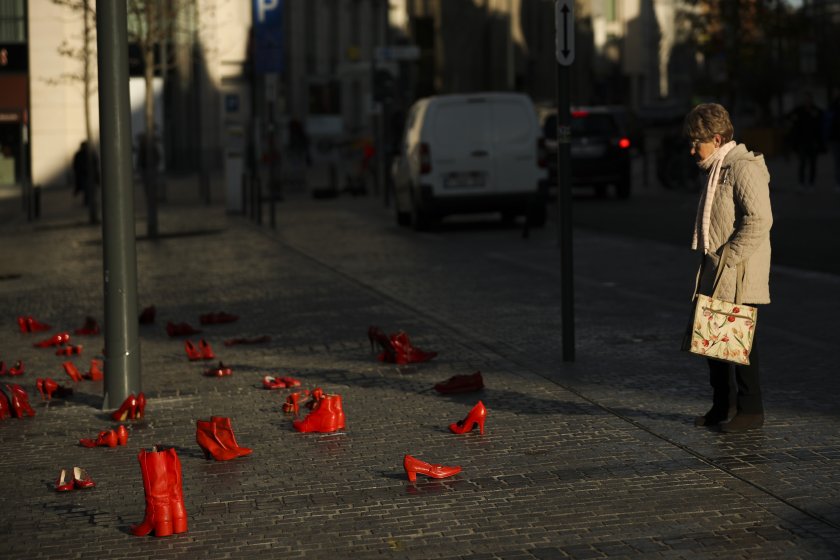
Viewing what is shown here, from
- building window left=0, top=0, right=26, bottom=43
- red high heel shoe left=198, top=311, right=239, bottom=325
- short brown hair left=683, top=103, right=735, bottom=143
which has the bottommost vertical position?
red high heel shoe left=198, top=311, right=239, bottom=325

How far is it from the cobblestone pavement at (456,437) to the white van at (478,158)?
7826mm

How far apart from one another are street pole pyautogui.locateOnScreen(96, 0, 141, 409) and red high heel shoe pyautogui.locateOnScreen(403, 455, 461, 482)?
8.24 ft

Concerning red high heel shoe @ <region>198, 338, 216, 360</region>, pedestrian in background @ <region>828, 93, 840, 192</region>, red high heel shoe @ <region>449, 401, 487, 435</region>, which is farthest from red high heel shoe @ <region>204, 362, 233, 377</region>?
pedestrian in background @ <region>828, 93, 840, 192</region>

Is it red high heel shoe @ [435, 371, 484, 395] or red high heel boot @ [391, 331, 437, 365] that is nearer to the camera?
red high heel shoe @ [435, 371, 484, 395]

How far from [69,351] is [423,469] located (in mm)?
5088

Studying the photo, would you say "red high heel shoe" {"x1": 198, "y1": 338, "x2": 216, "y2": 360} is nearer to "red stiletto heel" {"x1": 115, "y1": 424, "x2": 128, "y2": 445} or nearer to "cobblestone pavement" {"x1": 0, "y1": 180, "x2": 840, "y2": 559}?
"cobblestone pavement" {"x1": 0, "y1": 180, "x2": 840, "y2": 559}

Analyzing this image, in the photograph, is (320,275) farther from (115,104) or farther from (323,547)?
(323,547)

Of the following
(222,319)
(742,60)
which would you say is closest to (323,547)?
(222,319)

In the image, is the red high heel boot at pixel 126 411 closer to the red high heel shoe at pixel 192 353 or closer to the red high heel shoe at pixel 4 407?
the red high heel shoe at pixel 4 407

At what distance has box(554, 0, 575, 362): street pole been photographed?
1029cm

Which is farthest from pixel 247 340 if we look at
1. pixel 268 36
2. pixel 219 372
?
pixel 268 36

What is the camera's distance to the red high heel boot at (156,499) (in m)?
6.16

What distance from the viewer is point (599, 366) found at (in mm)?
10180

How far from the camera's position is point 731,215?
7.77 metres
